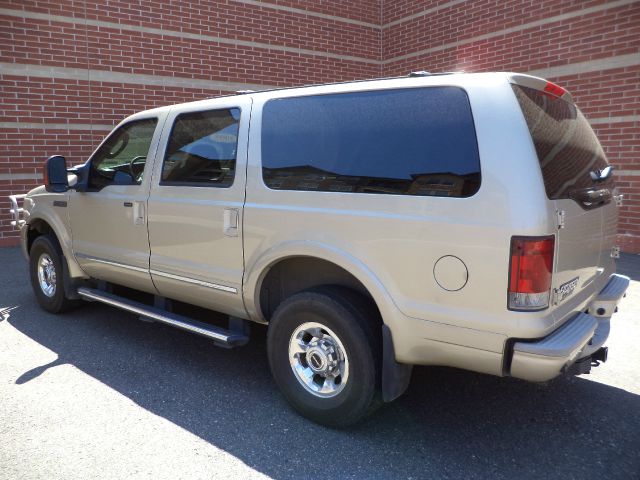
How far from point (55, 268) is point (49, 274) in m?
0.29

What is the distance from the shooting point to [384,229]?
2721 millimetres

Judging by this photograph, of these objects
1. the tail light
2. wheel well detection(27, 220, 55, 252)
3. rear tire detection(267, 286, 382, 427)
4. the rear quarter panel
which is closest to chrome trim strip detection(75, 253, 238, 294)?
rear tire detection(267, 286, 382, 427)

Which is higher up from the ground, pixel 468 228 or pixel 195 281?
pixel 468 228

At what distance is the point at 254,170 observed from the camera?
3.37 m

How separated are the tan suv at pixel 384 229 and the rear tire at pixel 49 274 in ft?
4.61

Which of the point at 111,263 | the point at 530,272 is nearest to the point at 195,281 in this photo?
the point at 111,263

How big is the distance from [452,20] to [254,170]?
8.74 m

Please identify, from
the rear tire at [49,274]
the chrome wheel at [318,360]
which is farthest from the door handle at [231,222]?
the rear tire at [49,274]

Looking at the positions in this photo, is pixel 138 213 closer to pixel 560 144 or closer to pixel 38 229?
pixel 38 229

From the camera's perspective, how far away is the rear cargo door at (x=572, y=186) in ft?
8.30

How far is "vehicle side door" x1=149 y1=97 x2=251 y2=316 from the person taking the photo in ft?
11.4

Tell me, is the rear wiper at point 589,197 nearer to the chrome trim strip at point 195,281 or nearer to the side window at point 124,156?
the chrome trim strip at point 195,281

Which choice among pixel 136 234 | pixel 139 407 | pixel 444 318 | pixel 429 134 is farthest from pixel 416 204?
pixel 136 234

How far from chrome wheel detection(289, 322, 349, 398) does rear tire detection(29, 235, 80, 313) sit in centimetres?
303
